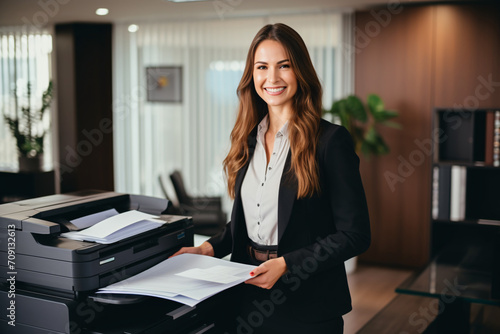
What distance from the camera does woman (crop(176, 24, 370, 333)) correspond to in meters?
1.55

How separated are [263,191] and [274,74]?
0.36 metres

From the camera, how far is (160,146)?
6898 millimetres

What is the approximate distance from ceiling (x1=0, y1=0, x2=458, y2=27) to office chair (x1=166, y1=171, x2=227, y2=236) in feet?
5.95

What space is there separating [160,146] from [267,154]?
208 inches

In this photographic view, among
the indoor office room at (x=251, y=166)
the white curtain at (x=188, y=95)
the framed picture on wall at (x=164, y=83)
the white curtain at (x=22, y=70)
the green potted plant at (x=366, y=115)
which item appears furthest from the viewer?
the white curtain at (x=22, y=70)

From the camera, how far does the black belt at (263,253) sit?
1.65 m

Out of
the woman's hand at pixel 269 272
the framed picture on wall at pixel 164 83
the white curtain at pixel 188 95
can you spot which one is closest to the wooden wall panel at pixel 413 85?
the white curtain at pixel 188 95

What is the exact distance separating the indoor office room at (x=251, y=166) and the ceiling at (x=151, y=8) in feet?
0.15

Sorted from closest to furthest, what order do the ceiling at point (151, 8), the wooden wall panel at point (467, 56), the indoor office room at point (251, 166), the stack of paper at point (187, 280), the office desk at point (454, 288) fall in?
the stack of paper at point (187, 280)
the indoor office room at point (251, 166)
the office desk at point (454, 288)
the wooden wall panel at point (467, 56)
the ceiling at point (151, 8)

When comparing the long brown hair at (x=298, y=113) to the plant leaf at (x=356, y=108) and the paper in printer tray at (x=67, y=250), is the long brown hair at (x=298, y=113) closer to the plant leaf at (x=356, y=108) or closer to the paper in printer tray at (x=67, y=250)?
the paper in printer tray at (x=67, y=250)

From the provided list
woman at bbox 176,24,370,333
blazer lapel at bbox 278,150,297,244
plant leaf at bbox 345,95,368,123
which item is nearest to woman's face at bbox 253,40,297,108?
woman at bbox 176,24,370,333

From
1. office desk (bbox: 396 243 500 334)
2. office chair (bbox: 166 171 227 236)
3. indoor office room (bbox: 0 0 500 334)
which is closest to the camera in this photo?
indoor office room (bbox: 0 0 500 334)

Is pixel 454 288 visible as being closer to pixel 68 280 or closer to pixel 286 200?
pixel 286 200

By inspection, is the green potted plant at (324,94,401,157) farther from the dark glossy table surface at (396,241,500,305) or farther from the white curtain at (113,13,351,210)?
the dark glossy table surface at (396,241,500,305)
